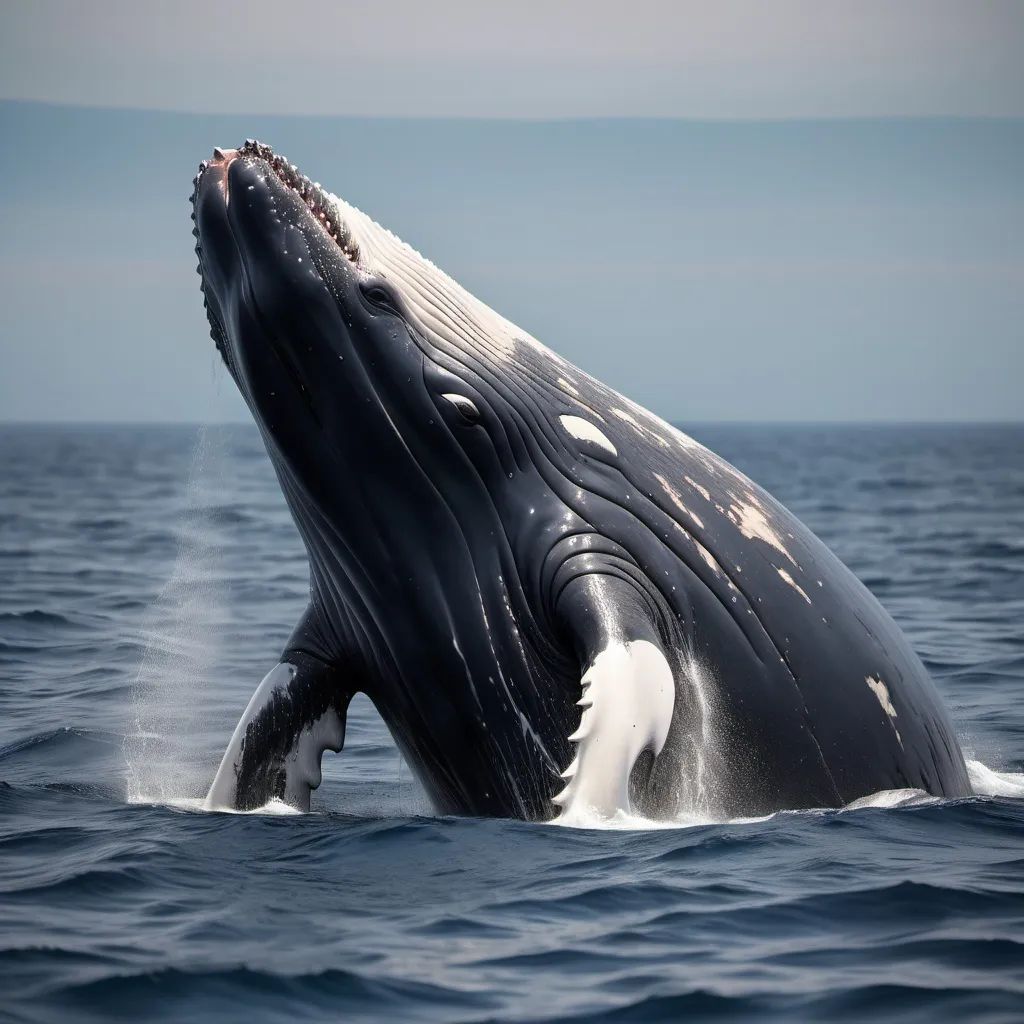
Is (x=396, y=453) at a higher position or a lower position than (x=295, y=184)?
lower

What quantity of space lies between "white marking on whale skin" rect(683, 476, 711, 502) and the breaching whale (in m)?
0.08

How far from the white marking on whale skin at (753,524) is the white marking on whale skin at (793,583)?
18cm

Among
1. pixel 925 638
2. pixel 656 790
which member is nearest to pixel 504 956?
pixel 656 790

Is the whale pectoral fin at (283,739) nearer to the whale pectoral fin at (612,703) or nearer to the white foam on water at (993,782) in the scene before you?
the whale pectoral fin at (612,703)

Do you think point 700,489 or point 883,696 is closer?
point 883,696

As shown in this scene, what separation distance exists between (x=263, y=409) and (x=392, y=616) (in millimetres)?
1511

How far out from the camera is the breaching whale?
9805mm

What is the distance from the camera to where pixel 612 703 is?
8.87 meters

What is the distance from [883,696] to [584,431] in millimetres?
2582

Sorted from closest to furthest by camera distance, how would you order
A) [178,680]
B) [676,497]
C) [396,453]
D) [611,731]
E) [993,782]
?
[611,731], [396,453], [676,497], [993,782], [178,680]

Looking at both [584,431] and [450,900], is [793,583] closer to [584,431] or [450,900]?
[584,431]

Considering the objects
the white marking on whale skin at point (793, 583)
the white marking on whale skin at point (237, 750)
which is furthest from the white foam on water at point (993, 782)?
the white marking on whale skin at point (237, 750)

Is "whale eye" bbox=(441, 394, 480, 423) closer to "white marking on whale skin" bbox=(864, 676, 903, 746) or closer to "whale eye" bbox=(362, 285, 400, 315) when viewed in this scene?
"whale eye" bbox=(362, 285, 400, 315)

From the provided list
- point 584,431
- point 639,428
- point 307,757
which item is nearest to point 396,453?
point 584,431
